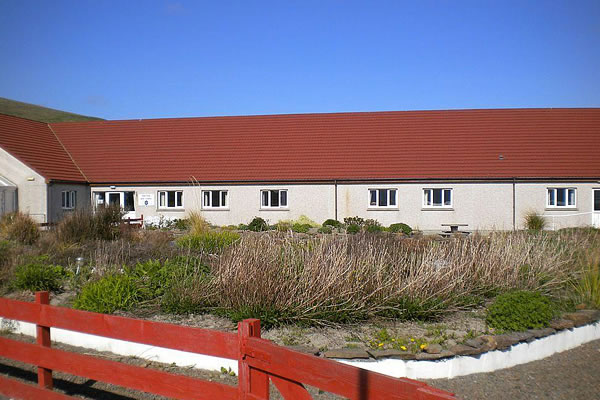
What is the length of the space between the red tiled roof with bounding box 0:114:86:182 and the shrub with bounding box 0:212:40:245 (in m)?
12.2

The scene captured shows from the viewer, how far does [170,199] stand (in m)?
31.1

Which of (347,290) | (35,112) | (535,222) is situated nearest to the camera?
(347,290)

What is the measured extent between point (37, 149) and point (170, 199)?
7.69 metres

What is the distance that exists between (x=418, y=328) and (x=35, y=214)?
24.1 meters

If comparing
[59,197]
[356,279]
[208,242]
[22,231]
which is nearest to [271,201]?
[59,197]

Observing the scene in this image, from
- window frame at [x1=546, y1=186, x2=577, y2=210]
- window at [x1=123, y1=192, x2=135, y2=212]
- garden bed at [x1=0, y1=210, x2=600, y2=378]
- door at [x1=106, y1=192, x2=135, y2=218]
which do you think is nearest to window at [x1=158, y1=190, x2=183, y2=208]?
window at [x1=123, y1=192, x2=135, y2=212]

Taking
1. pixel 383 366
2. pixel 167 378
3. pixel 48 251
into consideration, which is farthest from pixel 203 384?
pixel 48 251

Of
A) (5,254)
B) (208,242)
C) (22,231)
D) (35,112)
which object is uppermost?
(35,112)

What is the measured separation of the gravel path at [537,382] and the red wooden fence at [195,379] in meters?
2.97

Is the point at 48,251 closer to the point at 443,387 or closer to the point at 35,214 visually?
the point at 443,387

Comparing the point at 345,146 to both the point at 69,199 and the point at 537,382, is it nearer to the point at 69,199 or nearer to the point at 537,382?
the point at 69,199

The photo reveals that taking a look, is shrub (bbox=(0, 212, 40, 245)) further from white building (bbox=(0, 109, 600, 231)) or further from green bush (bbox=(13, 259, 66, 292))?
white building (bbox=(0, 109, 600, 231))

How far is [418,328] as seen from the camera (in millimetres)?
7957

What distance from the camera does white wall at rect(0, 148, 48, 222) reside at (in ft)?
90.3
